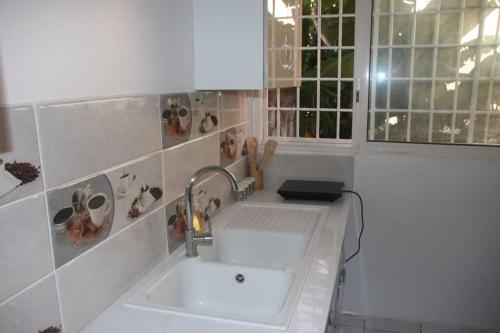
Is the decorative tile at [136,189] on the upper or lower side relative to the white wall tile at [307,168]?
upper

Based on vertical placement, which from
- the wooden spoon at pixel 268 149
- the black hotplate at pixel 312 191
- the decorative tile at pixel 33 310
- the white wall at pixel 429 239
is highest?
the wooden spoon at pixel 268 149

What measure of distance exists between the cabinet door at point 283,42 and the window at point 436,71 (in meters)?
0.45

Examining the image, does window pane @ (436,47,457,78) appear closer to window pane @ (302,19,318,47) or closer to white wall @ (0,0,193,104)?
window pane @ (302,19,318,47)

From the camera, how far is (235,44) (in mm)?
1613

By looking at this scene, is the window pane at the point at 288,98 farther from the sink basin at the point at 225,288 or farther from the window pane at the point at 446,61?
the sink basin at the point at 225,288

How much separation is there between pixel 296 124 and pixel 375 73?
0.54 meters

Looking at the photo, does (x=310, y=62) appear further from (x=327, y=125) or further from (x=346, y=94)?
(x=327, y=125)

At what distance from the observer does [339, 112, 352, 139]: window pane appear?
2494 mm

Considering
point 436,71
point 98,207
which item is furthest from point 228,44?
point 436,71

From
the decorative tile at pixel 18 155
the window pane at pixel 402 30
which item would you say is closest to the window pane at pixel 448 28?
the window pane at pixel 402 30

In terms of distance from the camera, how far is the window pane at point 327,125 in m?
2.53

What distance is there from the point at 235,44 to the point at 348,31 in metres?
1.03

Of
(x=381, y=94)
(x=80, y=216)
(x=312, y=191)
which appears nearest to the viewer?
(x=80, y=216)

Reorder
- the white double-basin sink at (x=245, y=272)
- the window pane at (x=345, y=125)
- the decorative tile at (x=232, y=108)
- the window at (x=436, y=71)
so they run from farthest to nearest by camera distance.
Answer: the window pane at (x=345, y=125)
the window at (x=436, y=71)
the decorative tile at (x=232, y=108)
the white double-basin sink at (x=245, y=272)
